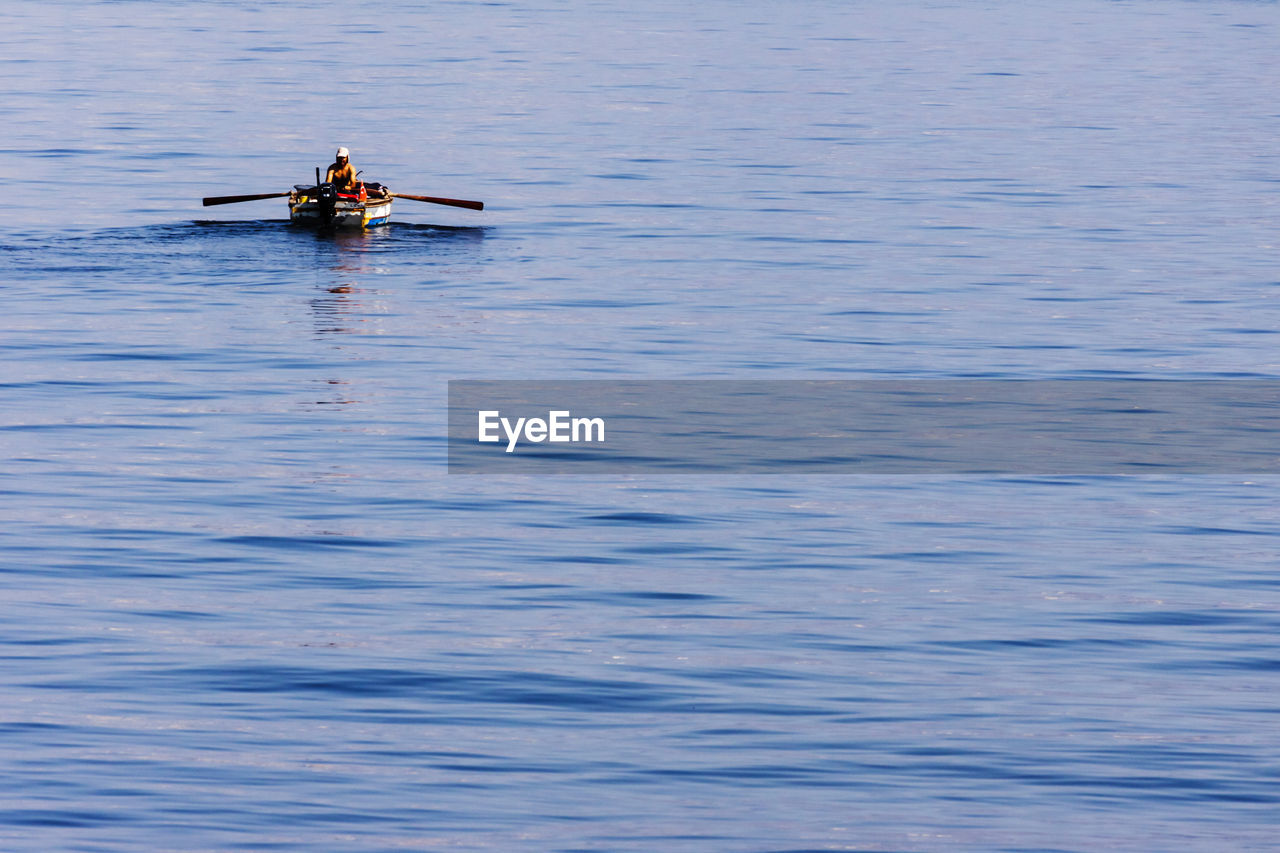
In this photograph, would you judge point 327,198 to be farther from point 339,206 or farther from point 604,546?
point 604,546

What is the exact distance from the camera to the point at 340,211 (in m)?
35.8

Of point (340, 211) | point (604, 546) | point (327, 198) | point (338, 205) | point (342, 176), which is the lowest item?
point (604, 546)

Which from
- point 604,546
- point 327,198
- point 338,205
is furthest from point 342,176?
point 604,546

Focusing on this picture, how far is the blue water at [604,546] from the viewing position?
41.5 ft

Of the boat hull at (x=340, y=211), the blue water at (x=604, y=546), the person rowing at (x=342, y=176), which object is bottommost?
the blue water at (x=604, y=546)

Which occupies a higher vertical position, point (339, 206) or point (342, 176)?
point (342, 176)

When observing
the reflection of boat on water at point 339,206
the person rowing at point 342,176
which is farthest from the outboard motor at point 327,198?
the person rowing at point 342,176

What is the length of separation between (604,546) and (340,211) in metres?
19.0

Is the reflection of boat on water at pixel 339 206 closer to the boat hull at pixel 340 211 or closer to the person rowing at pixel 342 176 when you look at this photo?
the boat hull at pixel 340 211

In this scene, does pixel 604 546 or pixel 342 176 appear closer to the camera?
pixel 604 546

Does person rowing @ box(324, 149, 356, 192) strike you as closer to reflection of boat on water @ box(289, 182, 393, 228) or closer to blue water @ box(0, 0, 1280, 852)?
reflection of boat on water @ box(289, 182, 393, 228)

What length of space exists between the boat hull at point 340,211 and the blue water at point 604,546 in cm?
47

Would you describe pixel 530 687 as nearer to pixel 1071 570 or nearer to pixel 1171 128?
pixel 1071 570

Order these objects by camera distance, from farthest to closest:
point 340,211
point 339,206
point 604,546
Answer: point 340,211 → point 339,206 → point 604,546
